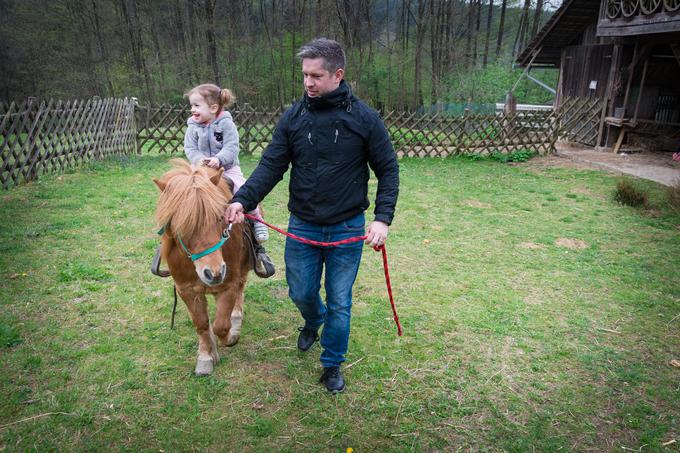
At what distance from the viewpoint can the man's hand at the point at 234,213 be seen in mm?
2395

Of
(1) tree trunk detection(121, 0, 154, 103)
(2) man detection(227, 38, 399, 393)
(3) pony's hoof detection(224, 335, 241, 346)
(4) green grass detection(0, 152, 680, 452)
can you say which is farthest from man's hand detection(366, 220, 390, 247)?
(1) tree trunk detection(121, 0, 154, 103)

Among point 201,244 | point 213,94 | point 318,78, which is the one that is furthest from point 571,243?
point 201,244

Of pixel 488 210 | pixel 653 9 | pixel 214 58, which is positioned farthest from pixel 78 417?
pixel 214 58

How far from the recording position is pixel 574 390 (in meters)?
2.88

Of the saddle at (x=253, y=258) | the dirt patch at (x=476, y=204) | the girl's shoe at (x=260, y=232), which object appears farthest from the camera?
the dirt patch at (x=476, y=204)

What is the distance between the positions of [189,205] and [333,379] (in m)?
1.45

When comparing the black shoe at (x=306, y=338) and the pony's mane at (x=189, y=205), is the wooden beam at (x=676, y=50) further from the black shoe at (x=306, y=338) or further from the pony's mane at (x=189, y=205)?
the pony's mane at (x=189, y=205)

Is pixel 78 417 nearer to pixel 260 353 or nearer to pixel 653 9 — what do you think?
pixel 260 353

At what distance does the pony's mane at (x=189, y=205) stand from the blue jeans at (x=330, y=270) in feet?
1.67

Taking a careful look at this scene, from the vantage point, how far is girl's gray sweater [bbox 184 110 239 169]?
10.9 ft

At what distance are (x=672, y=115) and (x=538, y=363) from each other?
13.7m

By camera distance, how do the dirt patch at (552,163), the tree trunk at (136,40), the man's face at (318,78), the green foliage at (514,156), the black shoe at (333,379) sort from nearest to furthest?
the man's face at (318,78) → the black shoe at (333,379) → the dirt patch at (552,163) → the green foliage at (514,156) → the tree trunk at (136,40)

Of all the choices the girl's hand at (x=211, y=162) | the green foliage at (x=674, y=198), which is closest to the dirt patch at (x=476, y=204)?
the green foliage at (x=674, y=198)

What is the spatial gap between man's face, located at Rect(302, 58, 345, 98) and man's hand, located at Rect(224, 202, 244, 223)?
2.45 ft
